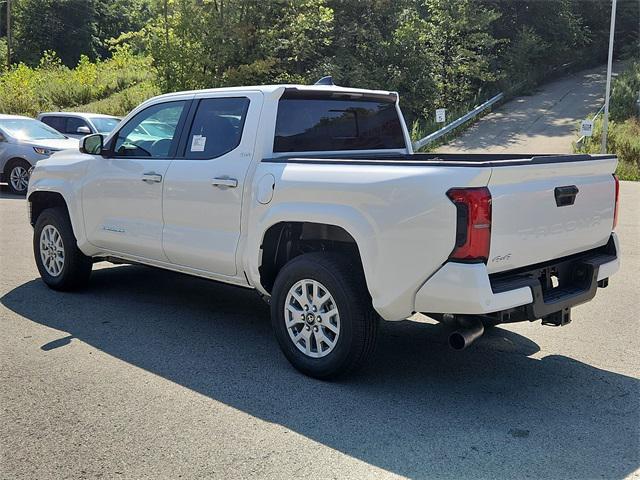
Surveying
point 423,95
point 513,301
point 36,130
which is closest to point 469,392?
point 513,301

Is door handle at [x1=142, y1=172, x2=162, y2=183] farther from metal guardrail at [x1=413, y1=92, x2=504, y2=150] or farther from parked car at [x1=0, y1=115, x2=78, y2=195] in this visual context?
metal guardrail at [x1=413, y1=92, x2=504, y2=150]

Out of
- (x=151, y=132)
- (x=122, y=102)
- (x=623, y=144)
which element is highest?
(x=151, y=132)

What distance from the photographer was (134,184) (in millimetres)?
5719

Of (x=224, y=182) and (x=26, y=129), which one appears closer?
(x=224, y=182)

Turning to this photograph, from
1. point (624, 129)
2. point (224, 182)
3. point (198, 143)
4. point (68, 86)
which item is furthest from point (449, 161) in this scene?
point (68, 86)

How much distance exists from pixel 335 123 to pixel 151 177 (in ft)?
5.24

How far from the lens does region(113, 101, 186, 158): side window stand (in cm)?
559

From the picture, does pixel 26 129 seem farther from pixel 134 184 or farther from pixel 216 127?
pixel 216 127

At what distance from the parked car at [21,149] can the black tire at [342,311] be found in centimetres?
1126

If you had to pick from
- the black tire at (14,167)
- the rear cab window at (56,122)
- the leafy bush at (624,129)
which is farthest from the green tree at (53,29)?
the leafy bush at (624,129)

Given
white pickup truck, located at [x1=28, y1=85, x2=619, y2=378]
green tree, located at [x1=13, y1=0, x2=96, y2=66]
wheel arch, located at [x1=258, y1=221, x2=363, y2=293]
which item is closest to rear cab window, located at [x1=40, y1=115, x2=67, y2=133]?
white pickup truck, located at [x1=28, y1=85, x2=619, y2=378]

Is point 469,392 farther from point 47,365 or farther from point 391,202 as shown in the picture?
→ point 47,365

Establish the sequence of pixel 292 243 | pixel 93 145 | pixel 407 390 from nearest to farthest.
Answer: pixel 407 390
pixel 292 243
pixel 93 145

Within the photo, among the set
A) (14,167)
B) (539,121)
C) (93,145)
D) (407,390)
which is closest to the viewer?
(407,390)
